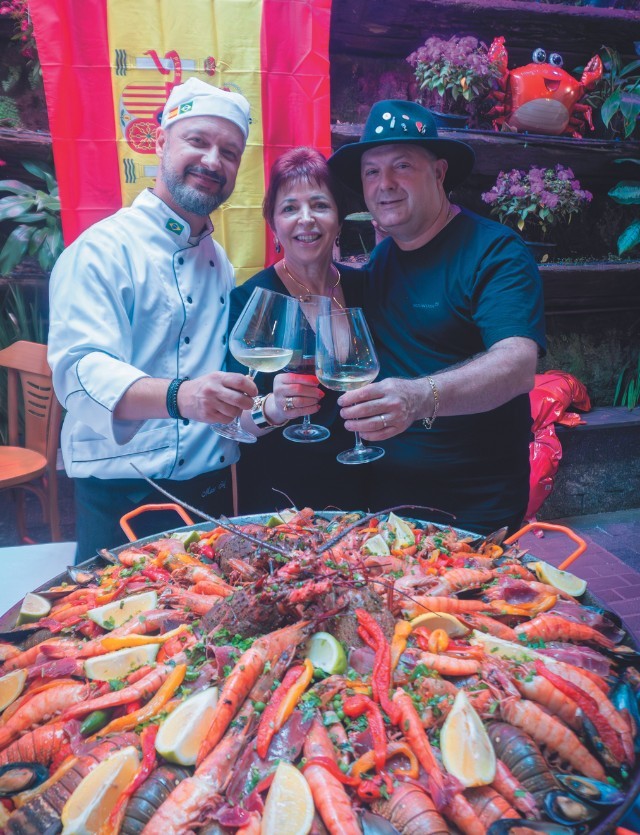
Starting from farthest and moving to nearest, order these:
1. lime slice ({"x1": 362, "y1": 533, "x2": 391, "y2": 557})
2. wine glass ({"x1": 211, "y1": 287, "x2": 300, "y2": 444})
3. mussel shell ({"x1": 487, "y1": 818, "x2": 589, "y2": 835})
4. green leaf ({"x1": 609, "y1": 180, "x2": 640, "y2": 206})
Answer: green leaf ({"x1": 609, "y1": 180, "x2": 640, "y2": 206}) < lime slice ({"x1": 362, "y1": 533, "x2": 391, "y2": 557}) < wine glass ({"x1": 211, "y1": 287, "x2": 300, "y2": 444}) < mussel shell ({"x1": 487, "y1": 818, "x2": 589, "y2": 835})

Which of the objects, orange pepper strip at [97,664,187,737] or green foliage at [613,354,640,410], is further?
green foliage at [613,354,640,410]

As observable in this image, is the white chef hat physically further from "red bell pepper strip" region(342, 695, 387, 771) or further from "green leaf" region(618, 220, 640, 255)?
"green leaf" region(618, 220, 640, 255)

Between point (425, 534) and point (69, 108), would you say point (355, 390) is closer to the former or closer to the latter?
point (425, 534)

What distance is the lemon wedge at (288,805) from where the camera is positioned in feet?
3.47

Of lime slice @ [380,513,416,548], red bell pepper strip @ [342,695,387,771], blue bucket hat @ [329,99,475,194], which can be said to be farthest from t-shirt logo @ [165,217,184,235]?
red bell pepper strip @ [342,695,387,771]

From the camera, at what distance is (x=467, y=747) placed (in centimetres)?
120

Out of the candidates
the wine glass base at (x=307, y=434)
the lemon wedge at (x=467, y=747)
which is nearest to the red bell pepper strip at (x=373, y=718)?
the lemon wedge at (x=467, y=747)

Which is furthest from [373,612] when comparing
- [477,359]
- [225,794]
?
[477,359]

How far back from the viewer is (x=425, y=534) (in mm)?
2170

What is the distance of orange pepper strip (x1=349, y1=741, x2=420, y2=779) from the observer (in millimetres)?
1188

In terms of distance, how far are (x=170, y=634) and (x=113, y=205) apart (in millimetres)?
3782

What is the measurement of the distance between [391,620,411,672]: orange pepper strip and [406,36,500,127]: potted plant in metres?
5.06

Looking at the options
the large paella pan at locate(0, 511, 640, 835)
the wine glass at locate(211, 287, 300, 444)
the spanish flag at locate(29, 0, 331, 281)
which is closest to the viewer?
the large paella pan at locate(0, 511, 640, 835)

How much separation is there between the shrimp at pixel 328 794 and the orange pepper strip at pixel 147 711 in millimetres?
344
